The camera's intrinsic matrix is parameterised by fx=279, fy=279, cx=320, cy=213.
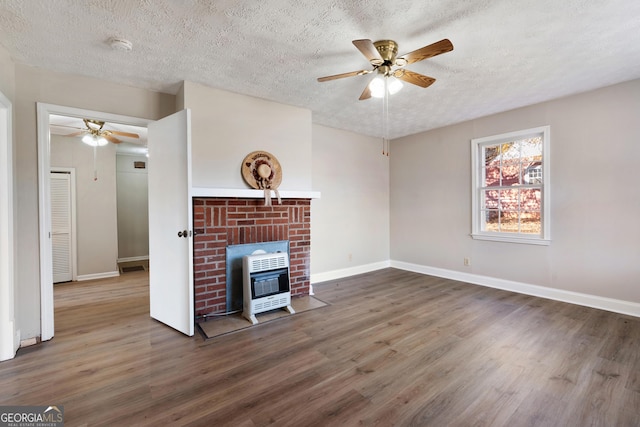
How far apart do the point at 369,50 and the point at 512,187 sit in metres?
3.19

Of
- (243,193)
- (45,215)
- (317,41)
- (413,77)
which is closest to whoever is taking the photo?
(317,41)

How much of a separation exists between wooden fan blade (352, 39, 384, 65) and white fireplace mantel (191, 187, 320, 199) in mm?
1781

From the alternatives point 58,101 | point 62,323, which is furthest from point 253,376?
point 58,101

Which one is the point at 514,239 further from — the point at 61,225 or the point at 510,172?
the point at 61,225

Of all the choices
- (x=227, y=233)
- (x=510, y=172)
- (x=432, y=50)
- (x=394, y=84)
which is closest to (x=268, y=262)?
(x=227, y=233)

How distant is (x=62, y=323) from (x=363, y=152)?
Result: 4.66 metres

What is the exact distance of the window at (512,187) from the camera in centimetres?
365

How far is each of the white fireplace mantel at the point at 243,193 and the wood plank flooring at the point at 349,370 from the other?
139cm

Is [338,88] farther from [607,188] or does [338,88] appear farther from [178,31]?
[607,188]

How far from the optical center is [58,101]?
2578mm

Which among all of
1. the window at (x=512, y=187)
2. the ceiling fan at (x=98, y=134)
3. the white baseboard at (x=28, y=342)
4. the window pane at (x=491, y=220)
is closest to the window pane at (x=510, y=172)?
the window at (x=512, y=187)

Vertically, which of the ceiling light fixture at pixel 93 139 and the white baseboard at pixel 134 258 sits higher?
the ceiling light fixture at pixel 93 139

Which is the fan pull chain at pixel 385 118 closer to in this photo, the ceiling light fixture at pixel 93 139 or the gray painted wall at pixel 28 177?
the gray painted wall at pixel 28 177

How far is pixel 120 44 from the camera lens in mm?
2133
